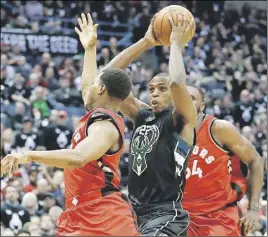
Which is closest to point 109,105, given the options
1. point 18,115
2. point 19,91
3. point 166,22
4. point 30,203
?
point 166,22

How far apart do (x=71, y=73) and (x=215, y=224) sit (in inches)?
378

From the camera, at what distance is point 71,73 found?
15.5 m

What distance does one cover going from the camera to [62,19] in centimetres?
1862

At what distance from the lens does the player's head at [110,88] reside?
17.5ft

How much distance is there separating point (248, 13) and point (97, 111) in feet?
63.1

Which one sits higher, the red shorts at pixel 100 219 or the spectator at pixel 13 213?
the red shorts at pixel 100 219

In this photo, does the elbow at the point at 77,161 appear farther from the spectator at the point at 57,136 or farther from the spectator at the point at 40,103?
the spectator at the point at 40,103

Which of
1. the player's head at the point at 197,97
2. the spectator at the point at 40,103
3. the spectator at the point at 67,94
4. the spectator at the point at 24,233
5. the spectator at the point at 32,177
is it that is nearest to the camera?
the player's head at the point at 197,97

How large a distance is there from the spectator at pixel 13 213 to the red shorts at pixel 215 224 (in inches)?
199

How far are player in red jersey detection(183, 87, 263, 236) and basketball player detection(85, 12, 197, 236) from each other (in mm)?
609

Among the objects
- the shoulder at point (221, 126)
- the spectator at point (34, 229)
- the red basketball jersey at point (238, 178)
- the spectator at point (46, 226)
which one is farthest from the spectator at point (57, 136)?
the shoulder at point (221, 126)

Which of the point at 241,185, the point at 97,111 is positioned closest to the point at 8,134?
the point at 241,185

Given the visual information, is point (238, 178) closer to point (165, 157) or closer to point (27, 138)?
point (165, 157)

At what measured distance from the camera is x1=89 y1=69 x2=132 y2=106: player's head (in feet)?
17.5
